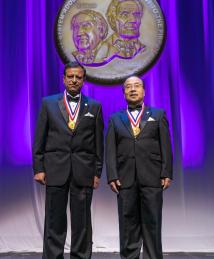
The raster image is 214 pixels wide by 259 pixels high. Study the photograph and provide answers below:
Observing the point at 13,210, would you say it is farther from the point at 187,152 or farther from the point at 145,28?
the point at 145,28

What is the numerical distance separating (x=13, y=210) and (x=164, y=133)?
1.85 metres

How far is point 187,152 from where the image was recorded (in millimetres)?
3963

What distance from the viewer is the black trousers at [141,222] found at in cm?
272

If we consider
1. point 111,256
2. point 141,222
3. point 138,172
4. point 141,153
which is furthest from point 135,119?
point 111,256

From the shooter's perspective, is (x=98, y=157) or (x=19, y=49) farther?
(x=19, y=49)

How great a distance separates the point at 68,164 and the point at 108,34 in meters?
1.87

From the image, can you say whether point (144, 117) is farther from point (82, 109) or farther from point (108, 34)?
point (108, 34)

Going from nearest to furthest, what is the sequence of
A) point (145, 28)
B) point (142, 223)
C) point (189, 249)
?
point (142, 223), point (189, 249), point (145, 28)

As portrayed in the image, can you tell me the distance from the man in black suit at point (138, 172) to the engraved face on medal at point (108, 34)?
128 centimetres

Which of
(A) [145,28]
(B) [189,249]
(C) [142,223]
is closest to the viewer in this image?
(C) [142,223]

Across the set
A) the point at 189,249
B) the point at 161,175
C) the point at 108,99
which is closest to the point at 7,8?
the point at 108,99

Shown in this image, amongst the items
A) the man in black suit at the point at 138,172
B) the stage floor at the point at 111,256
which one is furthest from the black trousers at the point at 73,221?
the stage floor at the point at 111,256

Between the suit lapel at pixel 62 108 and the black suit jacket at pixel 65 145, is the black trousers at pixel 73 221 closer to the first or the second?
the black suit jacket at pixel 65 145

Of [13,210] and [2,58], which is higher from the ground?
[2,58]
